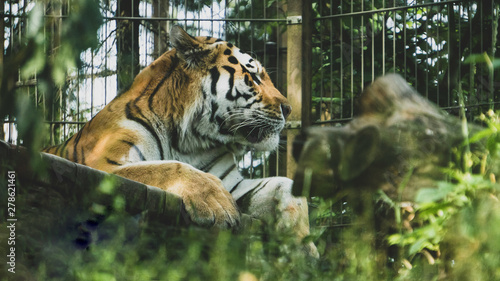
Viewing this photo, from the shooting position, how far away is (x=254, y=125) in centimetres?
401

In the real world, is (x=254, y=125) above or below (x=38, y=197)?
above

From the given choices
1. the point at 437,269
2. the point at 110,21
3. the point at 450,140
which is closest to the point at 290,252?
the point at 437,269

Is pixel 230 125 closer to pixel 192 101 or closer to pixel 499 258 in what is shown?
pixel 192 101

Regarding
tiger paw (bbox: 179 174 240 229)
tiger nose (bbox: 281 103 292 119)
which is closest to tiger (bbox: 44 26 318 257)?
tiger nose (bbox: 281 103 292 119)

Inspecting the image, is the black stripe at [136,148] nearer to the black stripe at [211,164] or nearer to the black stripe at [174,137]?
the black stripe at [174,137]

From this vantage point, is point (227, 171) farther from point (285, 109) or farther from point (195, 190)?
point (195, 190)

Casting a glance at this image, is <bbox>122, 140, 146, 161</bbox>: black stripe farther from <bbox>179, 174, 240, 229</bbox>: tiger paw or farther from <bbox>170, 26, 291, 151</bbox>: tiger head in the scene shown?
<bbox>179, 174, 240, 229</bbox>: tiger paw

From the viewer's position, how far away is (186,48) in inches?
161

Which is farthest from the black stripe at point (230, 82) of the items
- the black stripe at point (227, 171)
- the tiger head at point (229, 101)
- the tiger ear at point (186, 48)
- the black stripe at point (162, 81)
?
the black stripe at point (227, 171)

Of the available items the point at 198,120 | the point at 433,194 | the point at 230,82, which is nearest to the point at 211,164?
the point at 198,120

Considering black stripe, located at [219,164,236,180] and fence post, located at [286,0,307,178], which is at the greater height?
fence post, located at [286,0,307,178]

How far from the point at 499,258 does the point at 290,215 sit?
1.79 metres

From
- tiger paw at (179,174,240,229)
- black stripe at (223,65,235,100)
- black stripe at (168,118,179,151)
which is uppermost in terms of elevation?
black stripe at (223,65,235,100)

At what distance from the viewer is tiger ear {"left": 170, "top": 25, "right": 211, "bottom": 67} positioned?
13.4 ft
